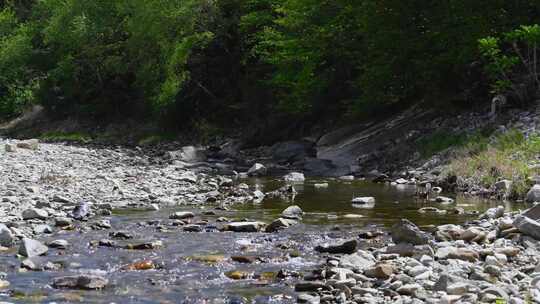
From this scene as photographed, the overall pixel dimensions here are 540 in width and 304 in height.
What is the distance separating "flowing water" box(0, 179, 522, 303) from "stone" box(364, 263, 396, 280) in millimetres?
1052

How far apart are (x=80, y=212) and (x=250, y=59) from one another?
29653 millimetres

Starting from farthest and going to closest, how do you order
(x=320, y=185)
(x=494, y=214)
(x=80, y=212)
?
(x=320, y=185), (x=80, y=212), (x=494, y=214)

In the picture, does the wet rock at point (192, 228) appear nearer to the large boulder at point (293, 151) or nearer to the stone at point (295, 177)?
the stone at point (295, 177)

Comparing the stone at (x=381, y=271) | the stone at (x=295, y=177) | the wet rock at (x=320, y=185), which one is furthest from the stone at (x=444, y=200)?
the stone at (x=381, y=271)

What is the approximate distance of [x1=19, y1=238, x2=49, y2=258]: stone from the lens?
11.2 meters

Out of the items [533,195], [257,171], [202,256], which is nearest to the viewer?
[202,256]

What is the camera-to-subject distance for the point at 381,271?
9617mm

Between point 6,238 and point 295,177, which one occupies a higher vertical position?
point 295,177

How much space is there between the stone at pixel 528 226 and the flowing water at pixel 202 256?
9.56ft

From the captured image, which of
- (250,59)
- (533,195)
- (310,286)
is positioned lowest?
(310,286)

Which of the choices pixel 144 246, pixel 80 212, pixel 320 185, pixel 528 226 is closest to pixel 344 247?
pixel 528 226

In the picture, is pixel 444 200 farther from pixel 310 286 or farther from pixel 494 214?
pixel 310 286

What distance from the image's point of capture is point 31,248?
1135cm

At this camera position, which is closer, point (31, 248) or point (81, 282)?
point (81, 282)
